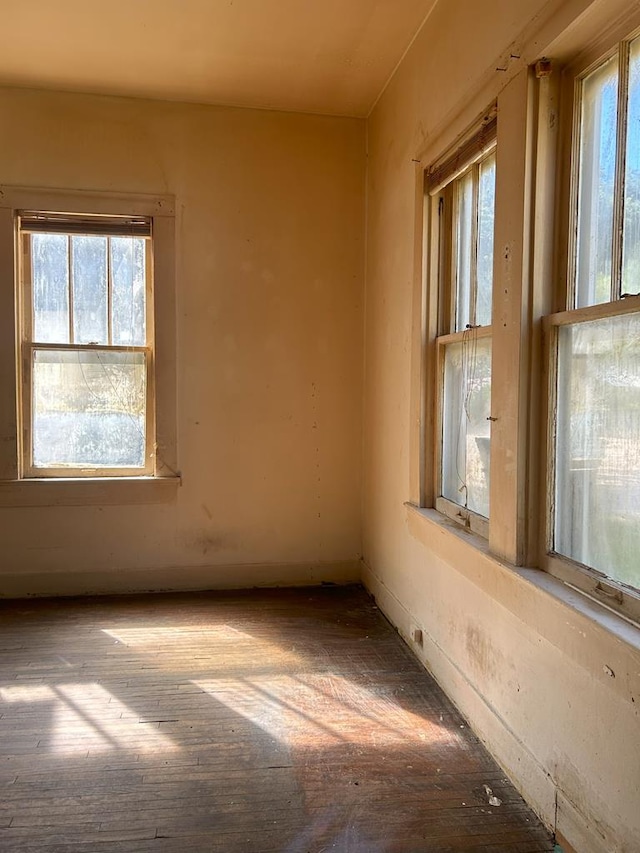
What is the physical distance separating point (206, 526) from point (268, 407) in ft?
2.93

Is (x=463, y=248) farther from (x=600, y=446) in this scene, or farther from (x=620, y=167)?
(x=600, y=446)

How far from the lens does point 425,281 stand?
109 inches

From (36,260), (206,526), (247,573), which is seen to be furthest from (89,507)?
(36,260)

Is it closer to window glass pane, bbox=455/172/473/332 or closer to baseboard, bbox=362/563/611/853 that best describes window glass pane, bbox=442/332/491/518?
window glass pane, bbox=455/172/473/332

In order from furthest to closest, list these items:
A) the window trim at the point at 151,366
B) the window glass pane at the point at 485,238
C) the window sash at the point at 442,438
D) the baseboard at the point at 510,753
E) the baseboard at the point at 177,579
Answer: the baseboard at the point at 177,579 → the window trim at the point at 151,366 → the window sash at the point at 442,438 → the window glass pane at the point at 485,238 → the baseboard at the point at 510,753

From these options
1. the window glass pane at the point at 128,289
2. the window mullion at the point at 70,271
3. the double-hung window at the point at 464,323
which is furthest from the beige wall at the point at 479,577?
the window mullion at the point at 70,271

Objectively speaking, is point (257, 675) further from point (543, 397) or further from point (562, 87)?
point (562, 87)

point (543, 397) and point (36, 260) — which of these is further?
point (36, 260)

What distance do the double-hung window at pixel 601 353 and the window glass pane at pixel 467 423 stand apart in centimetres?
46

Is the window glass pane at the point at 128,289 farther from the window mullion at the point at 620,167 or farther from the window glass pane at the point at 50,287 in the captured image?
the window mullion at the point at 620,167

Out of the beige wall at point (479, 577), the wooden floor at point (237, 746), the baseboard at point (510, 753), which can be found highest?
the beige wall at point (479, 577)

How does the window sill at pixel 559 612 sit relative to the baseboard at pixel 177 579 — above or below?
above

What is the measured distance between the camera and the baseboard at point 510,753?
1.60 m

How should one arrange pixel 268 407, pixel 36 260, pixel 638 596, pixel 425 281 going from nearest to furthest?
pixel 638 596, pixel 425 281, pixel 36 260, pixel 268 407
